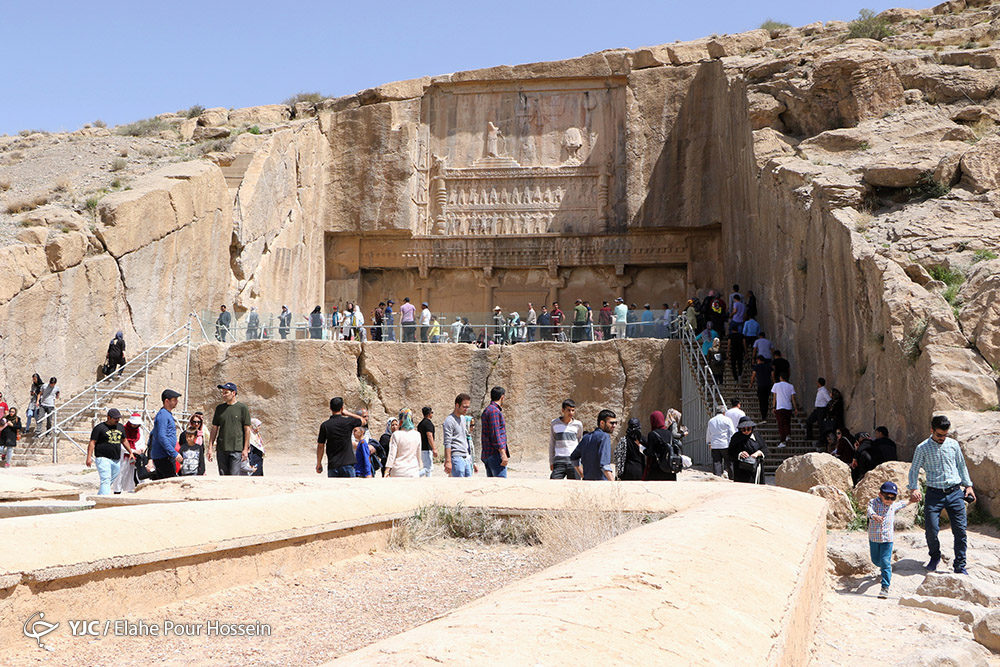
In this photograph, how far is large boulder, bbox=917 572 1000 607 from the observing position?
279 inches

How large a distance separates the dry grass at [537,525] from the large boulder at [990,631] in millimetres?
2354

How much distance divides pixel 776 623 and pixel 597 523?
11.4 ft

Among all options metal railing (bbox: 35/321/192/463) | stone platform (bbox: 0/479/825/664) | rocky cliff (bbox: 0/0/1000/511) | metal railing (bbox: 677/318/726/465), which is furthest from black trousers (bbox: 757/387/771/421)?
metal railing (bbox: 35/321/192/463)

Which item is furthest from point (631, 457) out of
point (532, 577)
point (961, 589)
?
point (532, 577)

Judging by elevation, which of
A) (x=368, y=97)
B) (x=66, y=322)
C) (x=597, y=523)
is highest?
(x=368, y=97)

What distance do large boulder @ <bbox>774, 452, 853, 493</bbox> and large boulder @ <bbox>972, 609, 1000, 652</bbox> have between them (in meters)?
5.07

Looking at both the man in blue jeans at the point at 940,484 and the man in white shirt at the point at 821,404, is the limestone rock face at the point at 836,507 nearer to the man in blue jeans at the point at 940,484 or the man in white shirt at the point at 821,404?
the man in blue jeans at the point at 940,484

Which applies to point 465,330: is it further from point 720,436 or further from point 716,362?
point 720,436

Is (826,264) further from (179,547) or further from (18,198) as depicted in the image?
(18,198)

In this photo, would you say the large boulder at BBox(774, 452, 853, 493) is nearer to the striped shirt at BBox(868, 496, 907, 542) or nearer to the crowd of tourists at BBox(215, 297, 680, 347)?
the striped shirt at BBox(868, 496, 907, 542)

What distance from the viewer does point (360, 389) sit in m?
21.1

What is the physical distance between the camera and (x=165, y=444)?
1040cm

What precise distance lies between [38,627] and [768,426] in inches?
560

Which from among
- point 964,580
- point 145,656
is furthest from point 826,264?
point 145,656
